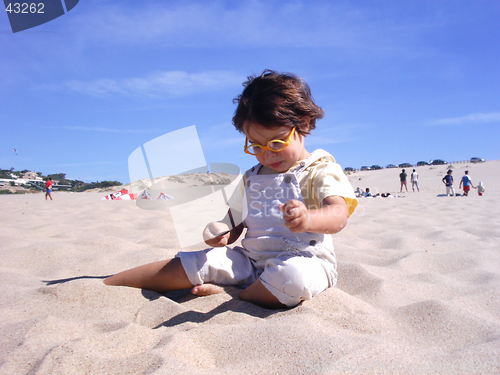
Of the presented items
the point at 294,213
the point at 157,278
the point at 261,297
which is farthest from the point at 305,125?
the point at 157,278

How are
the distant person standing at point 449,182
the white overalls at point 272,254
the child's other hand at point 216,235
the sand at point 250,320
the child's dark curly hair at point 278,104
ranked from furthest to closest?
the distant person standing at point 449,182
the child's other hand at point 216,235
the child's dark curly hair at point 278,104
the white overalls at point 272,254
the sand at point 250,320

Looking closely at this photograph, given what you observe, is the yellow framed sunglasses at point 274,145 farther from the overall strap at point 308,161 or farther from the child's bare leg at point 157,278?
the child's bare leg at point 157,278

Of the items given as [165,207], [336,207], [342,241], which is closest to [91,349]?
[336,207]

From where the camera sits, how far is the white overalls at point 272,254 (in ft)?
5.00

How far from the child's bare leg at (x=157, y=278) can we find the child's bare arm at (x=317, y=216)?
76 cm

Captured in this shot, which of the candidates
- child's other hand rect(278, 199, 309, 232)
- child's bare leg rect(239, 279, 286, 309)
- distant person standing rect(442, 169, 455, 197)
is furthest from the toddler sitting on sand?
distant person standing rect(442, 169, 455, 197)

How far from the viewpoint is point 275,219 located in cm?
173

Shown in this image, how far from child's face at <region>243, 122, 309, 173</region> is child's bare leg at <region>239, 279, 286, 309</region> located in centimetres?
58

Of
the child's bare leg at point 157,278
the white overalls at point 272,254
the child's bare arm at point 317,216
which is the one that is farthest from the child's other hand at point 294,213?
the child's bare leg at point 157,278

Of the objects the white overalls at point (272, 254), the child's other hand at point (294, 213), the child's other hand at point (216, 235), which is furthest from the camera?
the child's other hand at point (216, 235)

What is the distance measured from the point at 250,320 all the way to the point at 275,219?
0.51 metres

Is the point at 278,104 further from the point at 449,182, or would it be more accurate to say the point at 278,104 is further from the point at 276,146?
the point at 449,182

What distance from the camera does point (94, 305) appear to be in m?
1.59

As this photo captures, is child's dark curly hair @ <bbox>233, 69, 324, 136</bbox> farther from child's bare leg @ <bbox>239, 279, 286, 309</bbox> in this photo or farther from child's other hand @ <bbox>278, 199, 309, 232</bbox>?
child's bare leg @ <bbox>239, 279, 286, 309</bbox>
